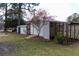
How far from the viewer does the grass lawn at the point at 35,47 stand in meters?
2.36

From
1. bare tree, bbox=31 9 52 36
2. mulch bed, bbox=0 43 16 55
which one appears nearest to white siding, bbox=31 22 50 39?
bare tree, bbox=31 9 52 36

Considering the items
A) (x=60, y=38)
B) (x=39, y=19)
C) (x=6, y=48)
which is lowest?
(x=6, y=48)

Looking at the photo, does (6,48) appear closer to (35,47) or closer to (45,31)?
(35,47)

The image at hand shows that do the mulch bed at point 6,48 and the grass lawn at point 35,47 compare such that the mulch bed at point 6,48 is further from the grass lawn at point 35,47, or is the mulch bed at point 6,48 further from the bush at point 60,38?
the bush at point 60,38

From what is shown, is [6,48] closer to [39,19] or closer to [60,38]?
[39,19]

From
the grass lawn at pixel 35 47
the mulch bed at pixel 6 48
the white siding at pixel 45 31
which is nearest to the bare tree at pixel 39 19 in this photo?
the white siding at pixel 45 31

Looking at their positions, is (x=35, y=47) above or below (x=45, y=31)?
below

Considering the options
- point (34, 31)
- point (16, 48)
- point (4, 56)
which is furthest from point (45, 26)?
point (4, 56)

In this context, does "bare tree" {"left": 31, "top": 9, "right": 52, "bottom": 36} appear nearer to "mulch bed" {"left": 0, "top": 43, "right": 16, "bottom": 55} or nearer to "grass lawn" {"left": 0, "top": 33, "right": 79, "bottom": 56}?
"grass lawn" {"left": 0, "top": 33, "right": 79, "bottom": 56}

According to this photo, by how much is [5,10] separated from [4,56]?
602mm

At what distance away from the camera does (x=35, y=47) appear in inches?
95.0

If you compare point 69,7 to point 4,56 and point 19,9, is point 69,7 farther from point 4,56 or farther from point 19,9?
point 4,56

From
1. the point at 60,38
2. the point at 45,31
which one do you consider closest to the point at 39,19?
the point at 45,31

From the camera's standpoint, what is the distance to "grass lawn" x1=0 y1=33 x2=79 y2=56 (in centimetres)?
236
